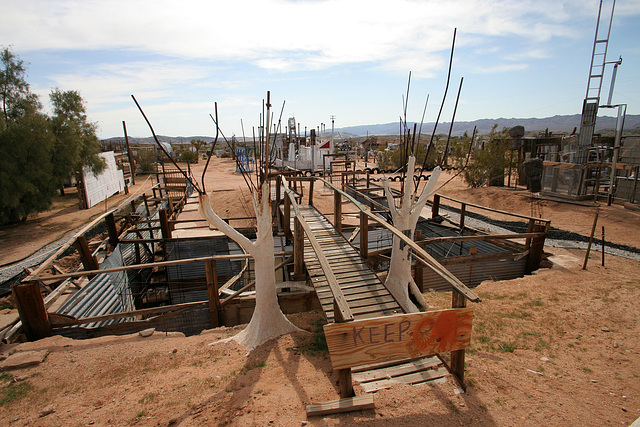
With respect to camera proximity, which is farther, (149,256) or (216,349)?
(149,256)

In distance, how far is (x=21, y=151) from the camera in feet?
52.7

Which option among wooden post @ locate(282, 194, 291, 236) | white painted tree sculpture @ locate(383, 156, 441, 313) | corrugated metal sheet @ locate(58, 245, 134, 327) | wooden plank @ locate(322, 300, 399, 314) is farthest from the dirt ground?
wooden post @ locate(282, 194, 291, 236)

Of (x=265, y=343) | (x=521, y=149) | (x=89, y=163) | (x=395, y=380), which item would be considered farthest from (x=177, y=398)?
(x=521, y=149)

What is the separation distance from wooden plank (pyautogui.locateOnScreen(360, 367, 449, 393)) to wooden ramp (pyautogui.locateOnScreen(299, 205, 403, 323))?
3.04 ft

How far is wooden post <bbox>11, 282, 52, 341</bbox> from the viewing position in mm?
5242

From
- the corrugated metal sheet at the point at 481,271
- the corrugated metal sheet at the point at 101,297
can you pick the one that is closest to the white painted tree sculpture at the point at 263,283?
the corrugated metal sheet at the point at 101,297

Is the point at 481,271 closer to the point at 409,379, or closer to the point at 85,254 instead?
the point at 409,379

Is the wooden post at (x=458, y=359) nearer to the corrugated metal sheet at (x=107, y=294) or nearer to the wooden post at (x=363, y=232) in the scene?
the wooden post at (x=363, y=232)

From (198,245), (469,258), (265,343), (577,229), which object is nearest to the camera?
(265,343)

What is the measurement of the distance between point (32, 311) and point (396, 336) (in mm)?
5854

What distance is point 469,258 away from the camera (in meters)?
8.12

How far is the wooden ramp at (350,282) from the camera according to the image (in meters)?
4.65

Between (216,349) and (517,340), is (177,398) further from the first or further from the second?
(517,340)

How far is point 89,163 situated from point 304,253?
20078mm
